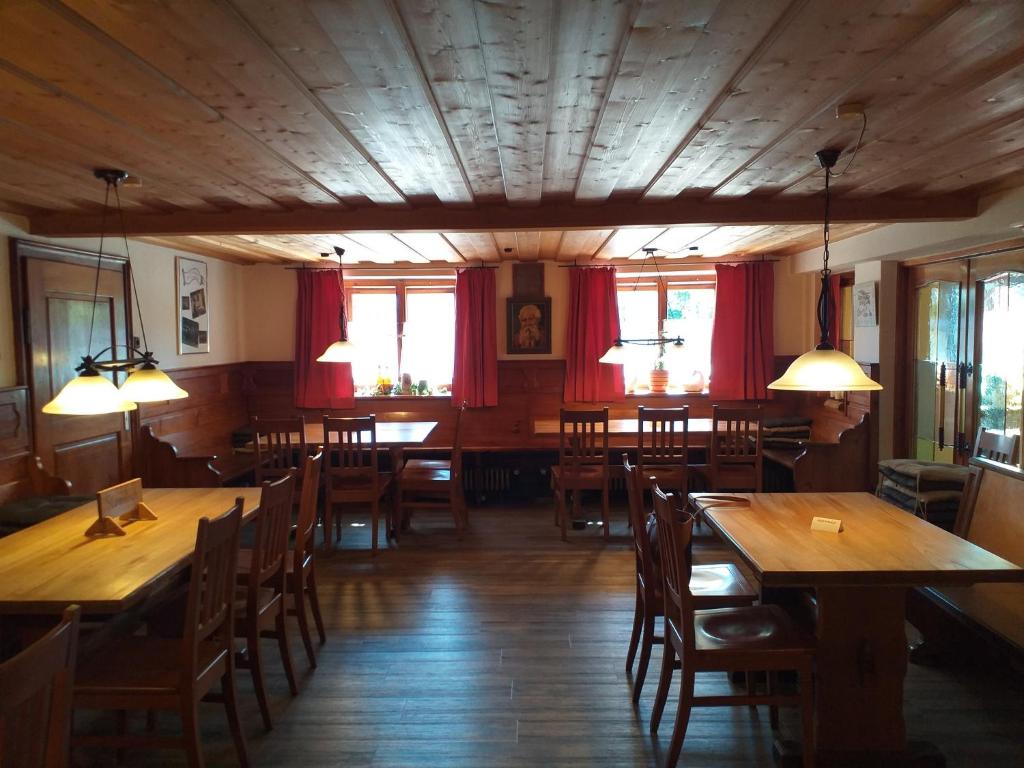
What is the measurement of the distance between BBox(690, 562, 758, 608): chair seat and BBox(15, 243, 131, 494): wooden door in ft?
11.8

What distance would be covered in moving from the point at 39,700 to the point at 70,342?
3383 mm

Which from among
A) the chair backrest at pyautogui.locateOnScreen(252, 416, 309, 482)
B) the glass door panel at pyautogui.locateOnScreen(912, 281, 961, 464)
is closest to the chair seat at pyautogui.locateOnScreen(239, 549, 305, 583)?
the chair backrest at pyautogui.locateOnScreen(252, 416, 309, 482)

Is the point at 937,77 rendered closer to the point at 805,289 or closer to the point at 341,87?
the point at 341,87

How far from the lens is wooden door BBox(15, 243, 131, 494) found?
379cm

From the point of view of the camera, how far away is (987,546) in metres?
3.02

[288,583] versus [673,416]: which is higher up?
[673,416]

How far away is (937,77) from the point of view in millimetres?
1944

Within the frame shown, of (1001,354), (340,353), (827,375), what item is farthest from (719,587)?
(340,353)

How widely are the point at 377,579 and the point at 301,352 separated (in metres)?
2.93

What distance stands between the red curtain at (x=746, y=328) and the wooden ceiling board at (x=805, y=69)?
12.2 ft

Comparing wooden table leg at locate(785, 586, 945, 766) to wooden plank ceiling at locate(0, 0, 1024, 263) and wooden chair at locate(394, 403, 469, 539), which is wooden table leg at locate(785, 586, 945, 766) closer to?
wooden plank ceiling at locate(0, 0, 1024, 263)

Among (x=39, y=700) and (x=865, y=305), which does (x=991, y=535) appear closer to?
(x=865, y=305)

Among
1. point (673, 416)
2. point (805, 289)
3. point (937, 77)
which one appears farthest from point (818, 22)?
point (805, 289)

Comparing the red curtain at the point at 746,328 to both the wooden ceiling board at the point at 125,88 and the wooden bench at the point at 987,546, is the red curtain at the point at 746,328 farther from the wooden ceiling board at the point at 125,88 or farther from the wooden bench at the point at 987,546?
the wooden ceiling board at the point at 125,88
